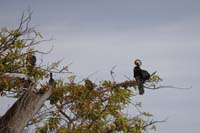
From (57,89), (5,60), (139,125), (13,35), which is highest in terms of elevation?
(13,35)

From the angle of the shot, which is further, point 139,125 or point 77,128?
point 139,125

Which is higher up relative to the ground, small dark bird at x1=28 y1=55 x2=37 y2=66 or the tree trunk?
small dark bird at x1=28 y1=55 x2=37 y2=66

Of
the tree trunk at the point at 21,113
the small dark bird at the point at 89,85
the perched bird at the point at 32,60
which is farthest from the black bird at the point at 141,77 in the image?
the tree trunk at the point at 21,113

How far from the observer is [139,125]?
1466cm

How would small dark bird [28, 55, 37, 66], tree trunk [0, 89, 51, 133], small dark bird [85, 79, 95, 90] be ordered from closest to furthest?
tree trunk [0, 89, 51, 133], small dark bird [28, 55, 37, 66], small dark bird [85, 79, 95, 90]

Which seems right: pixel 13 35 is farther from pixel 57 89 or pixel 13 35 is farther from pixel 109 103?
pixel 109 103

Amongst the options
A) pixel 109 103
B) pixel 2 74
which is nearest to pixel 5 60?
pixel 2 74

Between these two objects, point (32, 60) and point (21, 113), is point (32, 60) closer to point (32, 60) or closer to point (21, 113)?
point (32, 60)

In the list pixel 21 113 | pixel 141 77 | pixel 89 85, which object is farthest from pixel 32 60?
pixel 21 113

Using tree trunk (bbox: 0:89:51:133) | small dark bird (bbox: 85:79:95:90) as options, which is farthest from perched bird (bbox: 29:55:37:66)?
tree trunk (bbox: 0:89:51:133)

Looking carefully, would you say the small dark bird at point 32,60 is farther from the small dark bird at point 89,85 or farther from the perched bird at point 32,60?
the small dark bird at point 89,85

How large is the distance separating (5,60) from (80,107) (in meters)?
3.29

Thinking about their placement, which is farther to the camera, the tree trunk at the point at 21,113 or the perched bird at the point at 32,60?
the perched bird at the point at 32,60

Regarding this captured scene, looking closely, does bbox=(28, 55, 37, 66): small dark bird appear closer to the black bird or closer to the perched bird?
the perched bird
